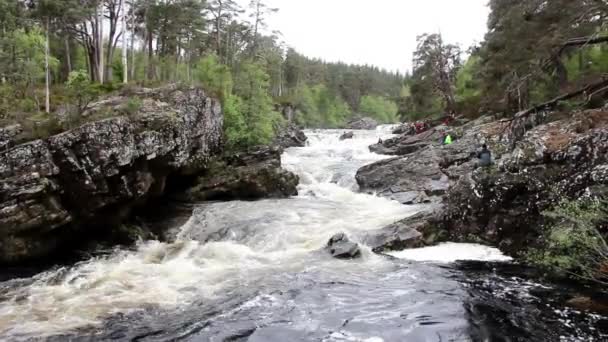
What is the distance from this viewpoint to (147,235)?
20.0 metres

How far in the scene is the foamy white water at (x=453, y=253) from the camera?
1481 cm

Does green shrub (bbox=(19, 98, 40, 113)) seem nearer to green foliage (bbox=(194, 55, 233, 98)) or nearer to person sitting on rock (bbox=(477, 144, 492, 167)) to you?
green foliage (bbox=(194, 55, 233, 98))

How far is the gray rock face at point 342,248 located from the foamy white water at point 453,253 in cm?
128

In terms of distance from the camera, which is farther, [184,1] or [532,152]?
[184,1]

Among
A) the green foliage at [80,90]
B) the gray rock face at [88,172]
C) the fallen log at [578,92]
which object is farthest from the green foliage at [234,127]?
the fallen log at [578,92]

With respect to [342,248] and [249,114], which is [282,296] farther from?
[249,114]

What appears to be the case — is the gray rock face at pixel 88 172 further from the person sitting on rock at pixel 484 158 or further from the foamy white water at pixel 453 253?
the person sitting on rock at pixel 484 158

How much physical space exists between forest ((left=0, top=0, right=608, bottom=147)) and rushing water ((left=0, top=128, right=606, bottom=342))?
4879 millimetres

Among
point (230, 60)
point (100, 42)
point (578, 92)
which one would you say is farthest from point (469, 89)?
point (578, 92)

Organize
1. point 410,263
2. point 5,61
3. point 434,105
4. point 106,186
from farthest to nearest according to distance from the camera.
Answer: point 434,105 < point 5,61 < point 106,186 < point 410,263

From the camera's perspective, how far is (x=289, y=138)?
51.6 meters

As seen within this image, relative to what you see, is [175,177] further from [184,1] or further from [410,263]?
[184,1]

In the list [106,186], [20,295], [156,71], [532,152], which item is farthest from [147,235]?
[156,71]

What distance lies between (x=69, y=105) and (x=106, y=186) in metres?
3.59
